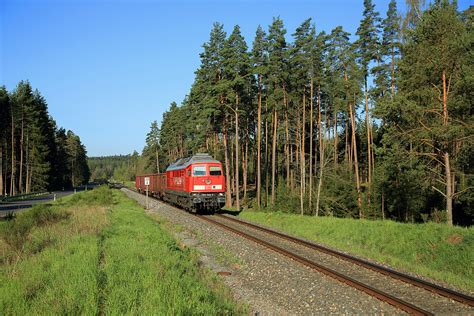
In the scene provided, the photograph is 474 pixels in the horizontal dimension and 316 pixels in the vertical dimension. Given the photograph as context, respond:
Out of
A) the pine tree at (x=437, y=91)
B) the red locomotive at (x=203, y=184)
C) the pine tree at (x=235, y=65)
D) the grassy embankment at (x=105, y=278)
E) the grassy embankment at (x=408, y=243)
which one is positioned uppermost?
the pine tree at (x=235, y=65)

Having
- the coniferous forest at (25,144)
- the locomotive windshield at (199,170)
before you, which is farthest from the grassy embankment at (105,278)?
the coniferous forest at (25,144)

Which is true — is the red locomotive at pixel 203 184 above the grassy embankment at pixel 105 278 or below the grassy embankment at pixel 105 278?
above

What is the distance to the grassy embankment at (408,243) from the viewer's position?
1102 centimetres

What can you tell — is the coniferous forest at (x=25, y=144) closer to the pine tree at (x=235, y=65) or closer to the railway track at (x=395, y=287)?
the pine tree at (x=235, y=65)

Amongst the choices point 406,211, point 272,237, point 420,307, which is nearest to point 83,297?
point 420,307

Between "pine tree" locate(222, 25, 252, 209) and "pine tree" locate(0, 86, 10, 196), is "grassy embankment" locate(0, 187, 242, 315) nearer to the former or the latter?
"pine tree" locate(222, 25, 252, 209)

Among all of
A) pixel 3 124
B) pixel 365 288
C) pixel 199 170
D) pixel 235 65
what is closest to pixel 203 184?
pixel 199 170

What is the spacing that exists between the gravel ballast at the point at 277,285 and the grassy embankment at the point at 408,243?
10.1 ft

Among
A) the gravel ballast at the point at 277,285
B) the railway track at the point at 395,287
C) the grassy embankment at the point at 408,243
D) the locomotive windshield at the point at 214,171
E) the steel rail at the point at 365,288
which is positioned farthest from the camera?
the locomotive windshield at the point at 214,171

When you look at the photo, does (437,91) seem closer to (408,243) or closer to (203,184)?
(408,243)

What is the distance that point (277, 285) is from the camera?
8742mm

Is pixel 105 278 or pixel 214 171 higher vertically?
pixel 214 171

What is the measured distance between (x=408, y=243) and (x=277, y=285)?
772cm

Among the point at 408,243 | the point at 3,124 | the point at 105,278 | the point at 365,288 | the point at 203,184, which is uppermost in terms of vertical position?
the point at 3,124
